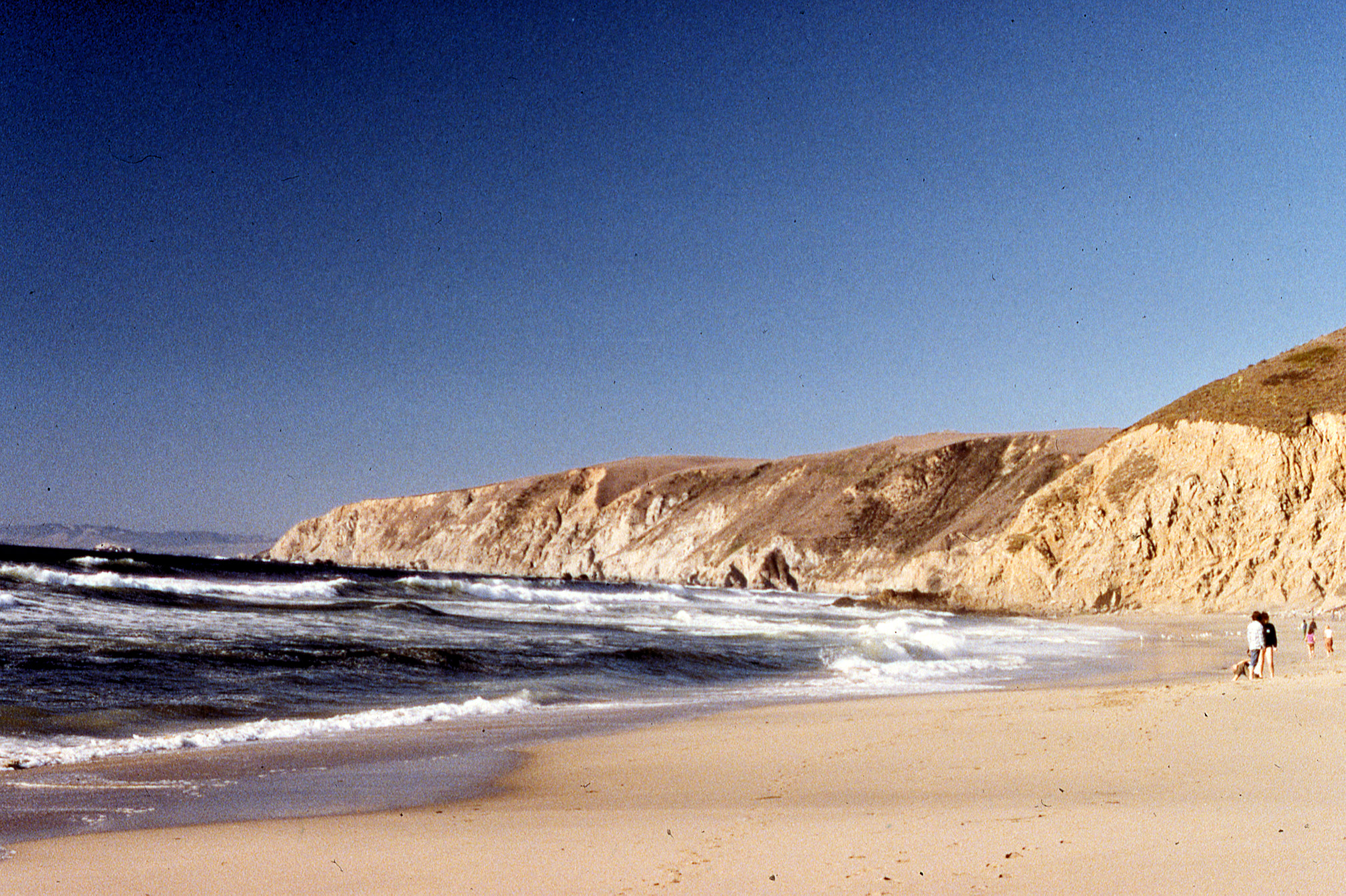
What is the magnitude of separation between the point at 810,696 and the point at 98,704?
902cm

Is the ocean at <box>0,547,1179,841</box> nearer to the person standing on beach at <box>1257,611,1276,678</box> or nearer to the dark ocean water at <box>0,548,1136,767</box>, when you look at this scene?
the dark ocean water at <box>0,548,1136,767</box>

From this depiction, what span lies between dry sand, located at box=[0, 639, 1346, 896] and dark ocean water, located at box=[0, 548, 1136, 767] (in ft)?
12.9

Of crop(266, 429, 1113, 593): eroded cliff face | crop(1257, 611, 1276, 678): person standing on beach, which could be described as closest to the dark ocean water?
crop(1257, 611, 1276, 678): person standing on beach

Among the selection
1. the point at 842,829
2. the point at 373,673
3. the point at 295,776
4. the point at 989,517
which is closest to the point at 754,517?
the point at 989,517

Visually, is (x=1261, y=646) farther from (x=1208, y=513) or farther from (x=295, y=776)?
(x=1208, y=513)

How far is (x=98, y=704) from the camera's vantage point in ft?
36.6

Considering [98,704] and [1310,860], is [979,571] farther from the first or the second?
[1310,860]

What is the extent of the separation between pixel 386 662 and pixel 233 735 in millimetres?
A: 6485

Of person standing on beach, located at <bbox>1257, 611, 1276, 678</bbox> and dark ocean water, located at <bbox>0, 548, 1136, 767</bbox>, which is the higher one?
person standing on beach, located at <bbox>1257, 611, 1276, 678</bbox>

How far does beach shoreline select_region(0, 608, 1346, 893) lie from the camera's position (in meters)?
4.64

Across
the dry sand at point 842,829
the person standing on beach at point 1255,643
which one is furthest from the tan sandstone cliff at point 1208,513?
the dry sand at point 842,829

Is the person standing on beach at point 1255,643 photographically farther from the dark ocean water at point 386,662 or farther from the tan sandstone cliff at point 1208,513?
the tan sandstone cliff at point 1208,513

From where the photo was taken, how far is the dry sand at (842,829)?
15.0ft

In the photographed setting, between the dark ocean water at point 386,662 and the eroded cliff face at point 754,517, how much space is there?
3169cm
